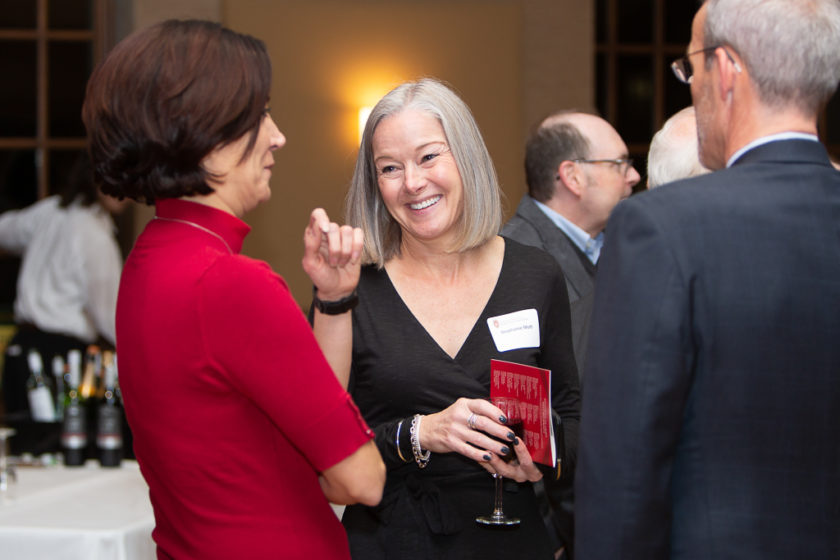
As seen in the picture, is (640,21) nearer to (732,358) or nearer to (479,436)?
(479,436)

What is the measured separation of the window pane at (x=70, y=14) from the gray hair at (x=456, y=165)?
189 inches

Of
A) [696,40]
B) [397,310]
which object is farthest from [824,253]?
[397,310]

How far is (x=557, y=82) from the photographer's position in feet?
20.6

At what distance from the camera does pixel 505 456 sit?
1682mm

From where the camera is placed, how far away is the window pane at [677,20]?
6746 mm

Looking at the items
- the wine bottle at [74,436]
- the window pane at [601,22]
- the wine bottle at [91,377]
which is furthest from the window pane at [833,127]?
the wine bottle at [74,436]

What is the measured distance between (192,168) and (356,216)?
0.85 m

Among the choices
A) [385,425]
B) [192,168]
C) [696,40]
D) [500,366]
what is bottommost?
[385,425]

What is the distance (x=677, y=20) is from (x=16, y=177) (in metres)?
4.81

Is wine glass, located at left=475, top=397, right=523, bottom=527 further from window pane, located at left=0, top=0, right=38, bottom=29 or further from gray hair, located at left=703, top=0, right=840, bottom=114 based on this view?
window pane, located at left=0, top=0, right=38, bottom=29

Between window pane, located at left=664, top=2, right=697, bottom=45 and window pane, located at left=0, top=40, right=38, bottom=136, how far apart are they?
4467mm

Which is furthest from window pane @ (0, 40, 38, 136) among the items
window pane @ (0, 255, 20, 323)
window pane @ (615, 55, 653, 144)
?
window pane @ (615, 55, 653, 144)

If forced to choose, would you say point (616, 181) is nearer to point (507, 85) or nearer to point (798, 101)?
point (798, 101)

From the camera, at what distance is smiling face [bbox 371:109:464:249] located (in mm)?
1898
